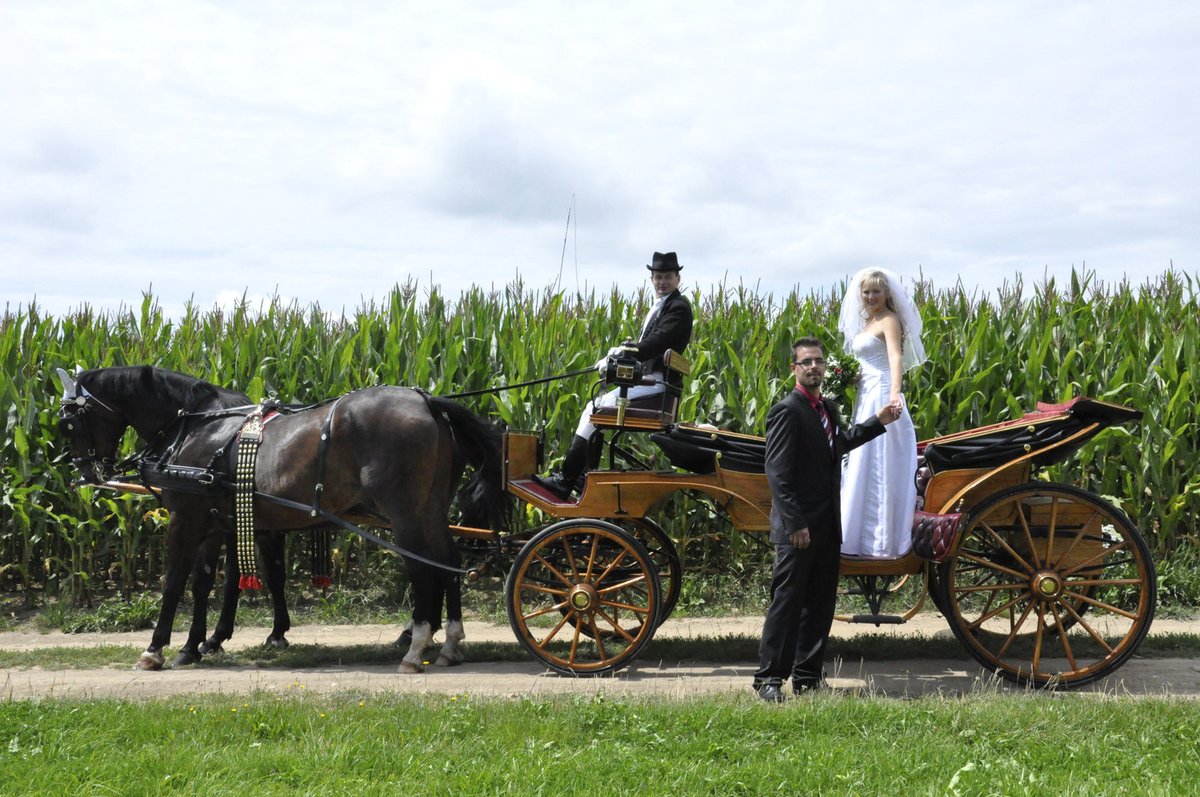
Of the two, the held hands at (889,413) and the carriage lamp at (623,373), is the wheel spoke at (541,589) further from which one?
the held hands at (889,413)

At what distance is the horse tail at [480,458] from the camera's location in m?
6.92

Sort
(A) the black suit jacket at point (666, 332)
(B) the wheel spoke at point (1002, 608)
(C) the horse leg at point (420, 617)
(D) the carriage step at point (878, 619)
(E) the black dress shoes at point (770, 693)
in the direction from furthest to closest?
(C) the horse leg at point (420, 617), (A) the black suit jacket at point (666, 332), (B) the wheel spoke at point (1002, 608), (D) the carriage step at point (878, 619), (E) the black dress shoes at point (770, 693)

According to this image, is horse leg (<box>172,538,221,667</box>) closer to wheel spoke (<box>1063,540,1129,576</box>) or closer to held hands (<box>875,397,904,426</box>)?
held hands (<box>875,397,904,426</box>)

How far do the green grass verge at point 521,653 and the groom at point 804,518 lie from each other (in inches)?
48.0

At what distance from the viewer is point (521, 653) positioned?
705cm

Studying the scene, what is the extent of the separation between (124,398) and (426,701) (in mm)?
3476

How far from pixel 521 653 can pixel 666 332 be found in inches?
94.1

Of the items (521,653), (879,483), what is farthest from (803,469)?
(521,653)

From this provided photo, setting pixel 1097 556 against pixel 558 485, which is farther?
pixel 558 485

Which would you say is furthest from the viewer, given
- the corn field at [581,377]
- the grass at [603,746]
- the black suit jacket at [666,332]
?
the corn field at [581,377]

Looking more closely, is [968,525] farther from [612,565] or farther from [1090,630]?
[612,565]

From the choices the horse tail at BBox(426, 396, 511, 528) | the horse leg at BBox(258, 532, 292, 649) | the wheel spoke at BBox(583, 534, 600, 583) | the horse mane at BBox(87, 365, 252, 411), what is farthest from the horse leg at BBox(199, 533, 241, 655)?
the wheel spoke at BBox(583, 534, 600, 583)

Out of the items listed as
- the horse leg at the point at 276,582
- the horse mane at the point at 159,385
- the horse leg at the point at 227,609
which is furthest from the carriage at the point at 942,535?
the horse mane at the point at 159,385

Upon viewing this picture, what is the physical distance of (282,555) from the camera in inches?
306
